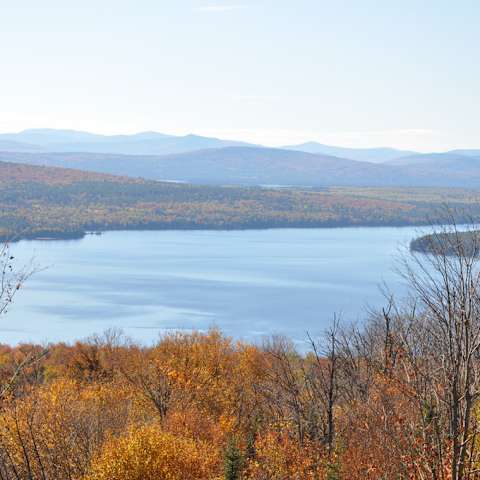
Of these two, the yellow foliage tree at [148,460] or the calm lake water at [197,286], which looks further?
the calm lake water at [197,286]

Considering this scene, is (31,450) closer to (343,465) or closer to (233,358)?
(343,465)

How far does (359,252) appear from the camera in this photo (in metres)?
133

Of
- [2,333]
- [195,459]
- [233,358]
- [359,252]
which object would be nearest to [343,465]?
[195,459]

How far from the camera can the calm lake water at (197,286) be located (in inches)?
A: 2931

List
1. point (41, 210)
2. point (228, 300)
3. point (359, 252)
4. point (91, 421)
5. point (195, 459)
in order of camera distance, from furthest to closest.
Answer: point (41, 210) < point (359, 252) < point (228, 300) < point (91, 421) < point (195, 459)

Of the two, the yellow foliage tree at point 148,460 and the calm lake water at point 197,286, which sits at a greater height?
the yellow foliage tree at point 148,460

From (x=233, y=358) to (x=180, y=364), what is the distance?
5.81 metres

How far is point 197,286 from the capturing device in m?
97.7

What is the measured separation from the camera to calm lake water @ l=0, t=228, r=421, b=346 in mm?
74438

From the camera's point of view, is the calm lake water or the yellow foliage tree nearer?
the yellow foliage tree

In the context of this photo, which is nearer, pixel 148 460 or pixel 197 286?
pixel 148 460

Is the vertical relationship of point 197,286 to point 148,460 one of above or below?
below

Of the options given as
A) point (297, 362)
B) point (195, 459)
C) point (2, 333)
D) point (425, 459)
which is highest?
point (425, 459)

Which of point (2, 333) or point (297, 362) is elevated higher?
point (297, 362)
